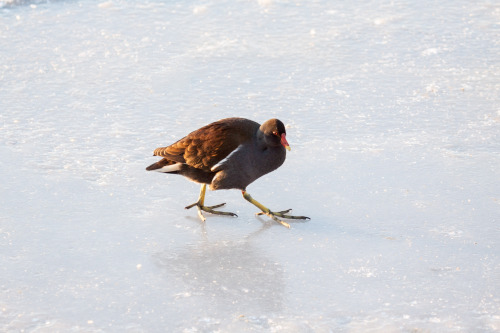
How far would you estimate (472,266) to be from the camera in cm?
360

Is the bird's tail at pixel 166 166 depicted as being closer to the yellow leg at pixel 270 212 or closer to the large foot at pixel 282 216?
the yellow leg at pixel 270 212

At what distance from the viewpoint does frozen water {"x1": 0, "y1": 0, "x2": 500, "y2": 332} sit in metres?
3.36

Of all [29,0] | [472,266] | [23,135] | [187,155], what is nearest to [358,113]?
[187,155]

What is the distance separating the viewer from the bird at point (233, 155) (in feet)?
13.4

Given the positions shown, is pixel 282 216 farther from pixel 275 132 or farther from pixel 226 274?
pixel 226 274

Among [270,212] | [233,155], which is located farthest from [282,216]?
[233,155]

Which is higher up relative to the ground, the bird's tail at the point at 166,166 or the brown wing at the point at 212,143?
the brown wing at the point at 212,143

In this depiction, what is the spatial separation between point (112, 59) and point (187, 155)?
2.42 meters

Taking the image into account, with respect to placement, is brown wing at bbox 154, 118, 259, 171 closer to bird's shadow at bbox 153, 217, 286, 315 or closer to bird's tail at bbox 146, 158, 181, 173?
bird's tail at bbox 146, 158, 181, 173

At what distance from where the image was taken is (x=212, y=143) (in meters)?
4.12

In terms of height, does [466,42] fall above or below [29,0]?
below

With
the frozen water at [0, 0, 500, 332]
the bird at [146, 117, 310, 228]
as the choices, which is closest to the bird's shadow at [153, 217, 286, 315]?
the frozen water at [0, 0, 500, 332]

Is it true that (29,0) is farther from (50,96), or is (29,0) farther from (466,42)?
(466,42)

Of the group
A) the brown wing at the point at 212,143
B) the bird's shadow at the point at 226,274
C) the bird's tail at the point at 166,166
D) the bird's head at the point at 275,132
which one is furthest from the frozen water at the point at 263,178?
the bird's head at the point at 275,132
